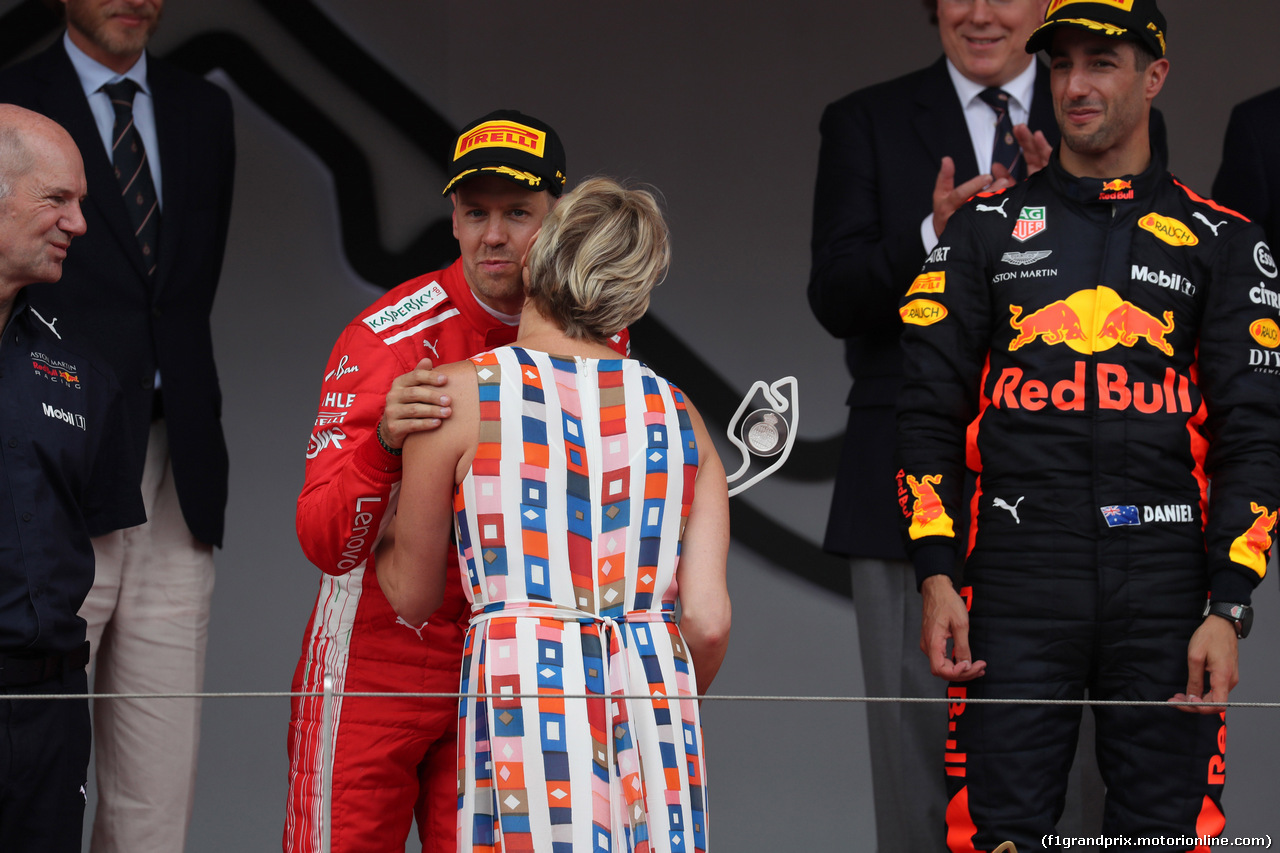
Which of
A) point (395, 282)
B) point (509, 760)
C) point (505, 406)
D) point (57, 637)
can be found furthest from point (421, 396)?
point (395, 282)

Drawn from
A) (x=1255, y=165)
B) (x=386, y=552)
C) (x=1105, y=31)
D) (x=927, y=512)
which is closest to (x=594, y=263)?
(x=386, y=552)

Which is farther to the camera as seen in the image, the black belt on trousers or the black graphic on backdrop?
the black graphic on backdrop

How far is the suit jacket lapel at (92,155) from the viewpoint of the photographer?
2.83m

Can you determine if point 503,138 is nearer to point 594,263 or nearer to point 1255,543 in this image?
point 594,263

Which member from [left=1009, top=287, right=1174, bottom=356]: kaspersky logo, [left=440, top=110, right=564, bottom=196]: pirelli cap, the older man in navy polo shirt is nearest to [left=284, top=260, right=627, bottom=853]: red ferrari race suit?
[left=440, top=110, right=564, bottom=196]: pirelli cap

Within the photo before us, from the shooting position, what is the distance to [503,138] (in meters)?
2.12

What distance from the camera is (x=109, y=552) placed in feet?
8.89

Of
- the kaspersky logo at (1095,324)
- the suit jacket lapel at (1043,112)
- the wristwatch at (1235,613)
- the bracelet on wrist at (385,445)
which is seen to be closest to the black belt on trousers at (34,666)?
the bracelet on wrist at (385,445)

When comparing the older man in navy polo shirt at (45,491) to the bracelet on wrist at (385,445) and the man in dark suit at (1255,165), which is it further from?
the man in dark suit at (1255,165)

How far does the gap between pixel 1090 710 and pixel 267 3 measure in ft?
8.49

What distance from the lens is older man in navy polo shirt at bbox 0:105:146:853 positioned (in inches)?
82.0

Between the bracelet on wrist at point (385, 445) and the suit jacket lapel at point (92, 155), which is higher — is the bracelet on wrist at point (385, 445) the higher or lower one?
the lower one

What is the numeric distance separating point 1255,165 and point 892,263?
806 millimetres

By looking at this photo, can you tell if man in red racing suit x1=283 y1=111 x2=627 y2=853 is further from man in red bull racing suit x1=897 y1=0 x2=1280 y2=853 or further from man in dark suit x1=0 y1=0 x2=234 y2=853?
man in dark suit x1=0 y1=0 x2=234 y2=853
